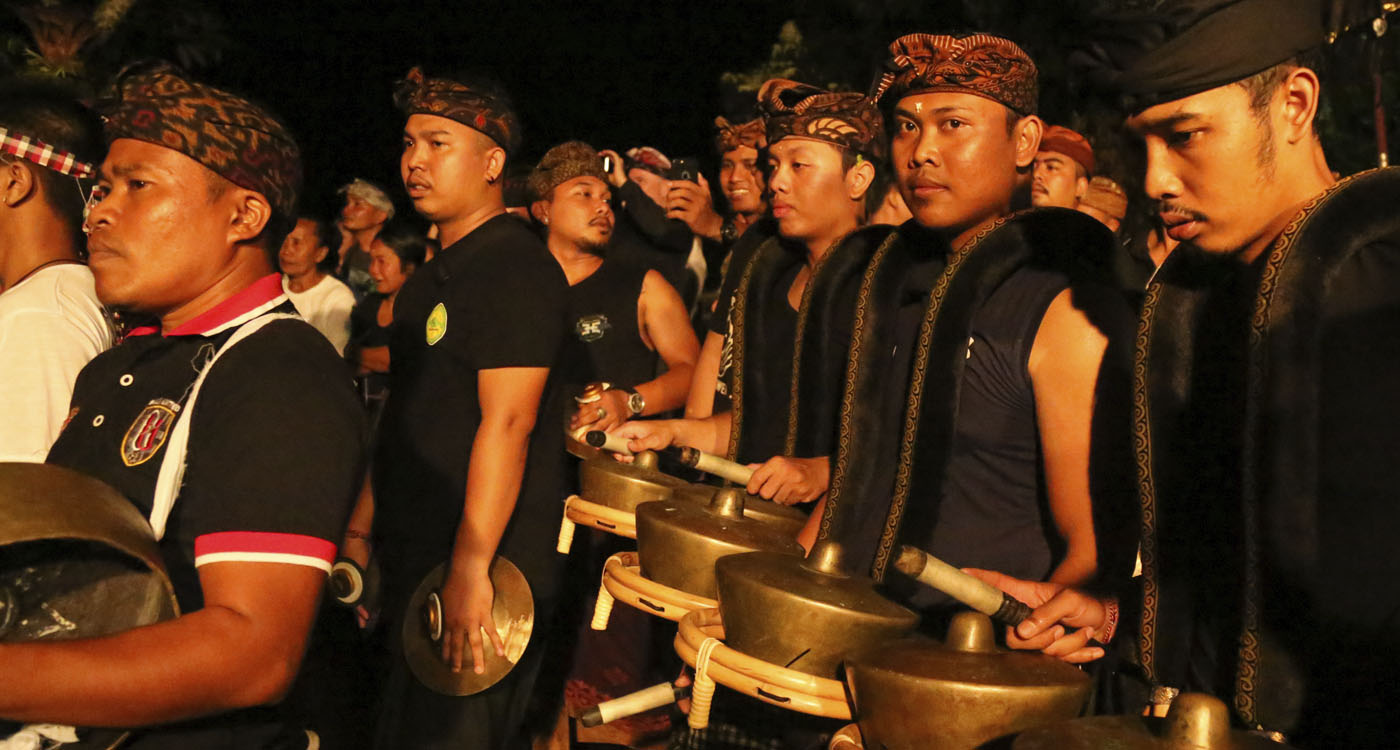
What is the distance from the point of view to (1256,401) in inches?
75.5

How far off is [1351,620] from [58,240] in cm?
285

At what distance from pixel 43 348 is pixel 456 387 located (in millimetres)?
1302

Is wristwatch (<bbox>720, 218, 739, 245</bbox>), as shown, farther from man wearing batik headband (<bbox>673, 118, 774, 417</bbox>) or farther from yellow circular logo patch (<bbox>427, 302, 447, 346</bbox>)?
yellow circular logo patch (<bbox>427, 302, 447, 346</bbox>)

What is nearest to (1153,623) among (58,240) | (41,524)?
(41,524)

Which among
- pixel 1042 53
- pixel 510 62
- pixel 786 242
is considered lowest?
pixel 786 242

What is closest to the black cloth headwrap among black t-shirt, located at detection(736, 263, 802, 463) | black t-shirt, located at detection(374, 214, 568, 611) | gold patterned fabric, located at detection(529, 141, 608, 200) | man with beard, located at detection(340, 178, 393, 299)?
black t-shirt, located at detection(736, 263, 802, 463)

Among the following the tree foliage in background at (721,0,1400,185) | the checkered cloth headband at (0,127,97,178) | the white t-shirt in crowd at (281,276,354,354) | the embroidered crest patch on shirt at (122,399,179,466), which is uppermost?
the tree foliage in background at (721,0,1400,185)

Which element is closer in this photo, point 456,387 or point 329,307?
point 456,387

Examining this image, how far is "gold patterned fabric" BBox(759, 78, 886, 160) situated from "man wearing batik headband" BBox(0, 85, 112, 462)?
1987 mm

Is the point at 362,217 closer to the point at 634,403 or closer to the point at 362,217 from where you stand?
the point at 362,217

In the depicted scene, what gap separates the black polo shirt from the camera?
1.93 m

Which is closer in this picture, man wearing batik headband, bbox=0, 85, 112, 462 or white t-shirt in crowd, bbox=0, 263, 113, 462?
white t-shirt in crowd, bbox=0, 263, 113, 462

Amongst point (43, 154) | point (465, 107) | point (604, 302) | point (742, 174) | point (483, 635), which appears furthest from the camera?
point (742, 174)

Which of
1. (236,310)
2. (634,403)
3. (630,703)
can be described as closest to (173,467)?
(236,310)
